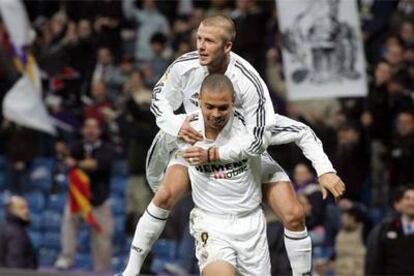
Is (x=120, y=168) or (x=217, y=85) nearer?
(x=217, y=85)

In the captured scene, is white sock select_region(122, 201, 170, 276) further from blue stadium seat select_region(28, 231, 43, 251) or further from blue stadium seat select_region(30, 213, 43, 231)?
blue stadium seat select_region(30, 213, 43, 231)

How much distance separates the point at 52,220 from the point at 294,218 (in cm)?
838

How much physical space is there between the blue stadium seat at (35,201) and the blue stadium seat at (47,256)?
66cm

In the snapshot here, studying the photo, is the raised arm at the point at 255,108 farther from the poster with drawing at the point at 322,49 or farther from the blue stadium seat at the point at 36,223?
the blue stadium seat at the point at 36,223

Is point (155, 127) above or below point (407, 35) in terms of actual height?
below

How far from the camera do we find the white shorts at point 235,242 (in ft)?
31.7

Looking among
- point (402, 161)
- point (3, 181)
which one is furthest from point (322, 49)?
point (3, 181)

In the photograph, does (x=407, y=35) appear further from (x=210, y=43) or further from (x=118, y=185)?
(x=210, y=43)

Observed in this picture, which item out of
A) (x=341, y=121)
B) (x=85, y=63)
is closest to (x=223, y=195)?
(x=341, y=121)

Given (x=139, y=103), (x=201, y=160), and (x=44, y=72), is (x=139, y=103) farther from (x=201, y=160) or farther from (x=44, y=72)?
(x=201, y=160)

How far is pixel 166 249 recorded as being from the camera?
16.6 metres

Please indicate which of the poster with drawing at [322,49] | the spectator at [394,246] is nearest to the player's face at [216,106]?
the spectator at [394,246]

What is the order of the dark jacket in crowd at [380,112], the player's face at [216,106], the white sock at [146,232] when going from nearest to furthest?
the player's face at [216,106] < the white sock at [146,232] < the dark jacket in crowd at [380,112]

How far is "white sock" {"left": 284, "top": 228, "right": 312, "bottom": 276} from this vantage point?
32.4 ft
